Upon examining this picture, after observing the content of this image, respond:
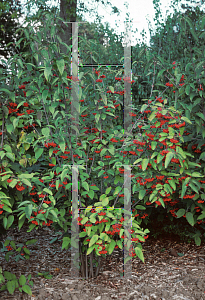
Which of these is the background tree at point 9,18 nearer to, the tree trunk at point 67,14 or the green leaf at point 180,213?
the tree trunk at point 67,14

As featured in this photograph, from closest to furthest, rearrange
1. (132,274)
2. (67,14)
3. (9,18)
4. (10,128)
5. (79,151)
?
(10,128)
(79,151)
(132,274)
(67,14)
(9,18)

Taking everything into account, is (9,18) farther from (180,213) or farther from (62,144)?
(180,213)

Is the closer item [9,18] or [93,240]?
[93,240]

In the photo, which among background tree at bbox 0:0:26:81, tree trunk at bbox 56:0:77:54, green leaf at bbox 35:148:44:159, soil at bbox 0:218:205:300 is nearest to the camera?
green leaf at bbox 35:148:44:159

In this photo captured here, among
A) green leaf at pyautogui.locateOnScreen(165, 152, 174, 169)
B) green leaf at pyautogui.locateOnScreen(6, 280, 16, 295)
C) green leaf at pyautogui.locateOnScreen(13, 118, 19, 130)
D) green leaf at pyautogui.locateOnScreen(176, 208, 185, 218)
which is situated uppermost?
green leaf at pyautogui.locateOnScreen(13, 118, 19, 130)

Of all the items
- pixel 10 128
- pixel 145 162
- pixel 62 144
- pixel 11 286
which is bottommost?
pixel 11 286

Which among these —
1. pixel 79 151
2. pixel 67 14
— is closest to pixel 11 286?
pixel 79 151

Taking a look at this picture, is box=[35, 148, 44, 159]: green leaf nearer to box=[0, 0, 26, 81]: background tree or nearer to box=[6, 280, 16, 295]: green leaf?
box=[6, 280, 16, 295]: green leaf

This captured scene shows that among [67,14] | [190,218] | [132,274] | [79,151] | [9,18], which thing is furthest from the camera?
[9,18]

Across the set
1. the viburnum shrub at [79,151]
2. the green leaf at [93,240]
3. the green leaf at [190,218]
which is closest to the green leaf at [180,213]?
the green leaf at [190,218]

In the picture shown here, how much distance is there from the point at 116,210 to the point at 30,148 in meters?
0.94

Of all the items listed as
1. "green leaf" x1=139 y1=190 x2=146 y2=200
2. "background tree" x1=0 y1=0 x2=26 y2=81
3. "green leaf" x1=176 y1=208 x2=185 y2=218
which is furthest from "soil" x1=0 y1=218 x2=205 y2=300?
"background tree" x1=0 y1=0 x2=26 y2=81

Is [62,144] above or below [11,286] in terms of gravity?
above

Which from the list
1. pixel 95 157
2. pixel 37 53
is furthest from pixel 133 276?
pixel 37 53
